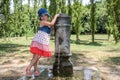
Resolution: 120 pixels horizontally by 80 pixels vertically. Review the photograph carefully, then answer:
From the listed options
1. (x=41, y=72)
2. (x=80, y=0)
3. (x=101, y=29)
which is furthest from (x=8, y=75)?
(x=101, y=29)

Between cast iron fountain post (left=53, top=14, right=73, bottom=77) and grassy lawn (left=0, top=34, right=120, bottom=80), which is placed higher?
cast iron fountain post (left=53, top=14, right=73, bottom=77)

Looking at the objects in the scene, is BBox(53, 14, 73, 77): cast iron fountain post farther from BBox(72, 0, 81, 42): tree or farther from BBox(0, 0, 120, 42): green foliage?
BBox(72, 0, 81, 42): tree

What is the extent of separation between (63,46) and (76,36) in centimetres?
2448

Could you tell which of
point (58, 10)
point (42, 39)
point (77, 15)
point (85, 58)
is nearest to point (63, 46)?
point (42, 39)

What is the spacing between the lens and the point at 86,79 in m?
6.36

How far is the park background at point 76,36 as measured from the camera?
11.2 meters

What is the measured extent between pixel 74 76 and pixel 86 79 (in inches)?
20.3

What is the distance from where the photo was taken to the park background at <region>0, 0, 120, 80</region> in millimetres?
11172

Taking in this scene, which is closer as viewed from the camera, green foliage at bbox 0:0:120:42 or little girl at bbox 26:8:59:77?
little girl at bbox 26:8:59:77

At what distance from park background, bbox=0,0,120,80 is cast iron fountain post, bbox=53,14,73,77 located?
4.53ft

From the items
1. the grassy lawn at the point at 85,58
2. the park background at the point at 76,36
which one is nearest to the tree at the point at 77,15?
the park background at the point at 76,36

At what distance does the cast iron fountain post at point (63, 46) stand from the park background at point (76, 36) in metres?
1.38

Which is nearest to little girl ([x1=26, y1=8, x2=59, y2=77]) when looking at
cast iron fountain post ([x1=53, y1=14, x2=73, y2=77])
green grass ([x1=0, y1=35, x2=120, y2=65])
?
cast iron fountain post ([x1=53, y1=14, x2=73, y2=77])

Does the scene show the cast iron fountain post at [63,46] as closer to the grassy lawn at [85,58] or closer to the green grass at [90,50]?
the grassy lawn at [85,58]
